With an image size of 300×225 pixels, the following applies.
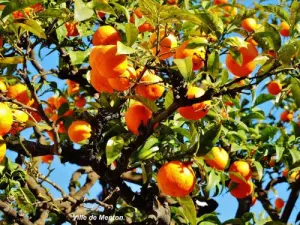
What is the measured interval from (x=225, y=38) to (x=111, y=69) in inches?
16.3

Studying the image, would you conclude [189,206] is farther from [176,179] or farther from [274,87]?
[274,87]

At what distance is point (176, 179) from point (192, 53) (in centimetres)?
44

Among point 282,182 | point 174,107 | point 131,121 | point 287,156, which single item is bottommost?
point 282,182

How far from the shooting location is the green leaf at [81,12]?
1.23 metres

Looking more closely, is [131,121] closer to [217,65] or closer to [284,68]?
[217,65]

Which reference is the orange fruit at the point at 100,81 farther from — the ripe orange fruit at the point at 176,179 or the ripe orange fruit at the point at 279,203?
the ripe orange fruit at the point at 279,203

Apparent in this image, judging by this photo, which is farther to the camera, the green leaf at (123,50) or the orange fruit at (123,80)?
the orange fruit at (123,80)

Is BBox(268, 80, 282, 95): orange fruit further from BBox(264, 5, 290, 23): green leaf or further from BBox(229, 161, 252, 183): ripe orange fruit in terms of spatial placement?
BBox(264, 5, 290, 23): green leaf

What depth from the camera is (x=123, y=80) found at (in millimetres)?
1407

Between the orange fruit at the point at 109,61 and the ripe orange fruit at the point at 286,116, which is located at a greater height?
the orange fruit at the point at 109,61

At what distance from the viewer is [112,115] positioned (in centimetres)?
219

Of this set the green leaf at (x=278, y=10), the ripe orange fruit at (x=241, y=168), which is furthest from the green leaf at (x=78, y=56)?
the ripe orange fruit at (x=241, y=168)

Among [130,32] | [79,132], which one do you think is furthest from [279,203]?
[130,32]

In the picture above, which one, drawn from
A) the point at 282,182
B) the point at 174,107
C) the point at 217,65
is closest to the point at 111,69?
the point at 174,107
